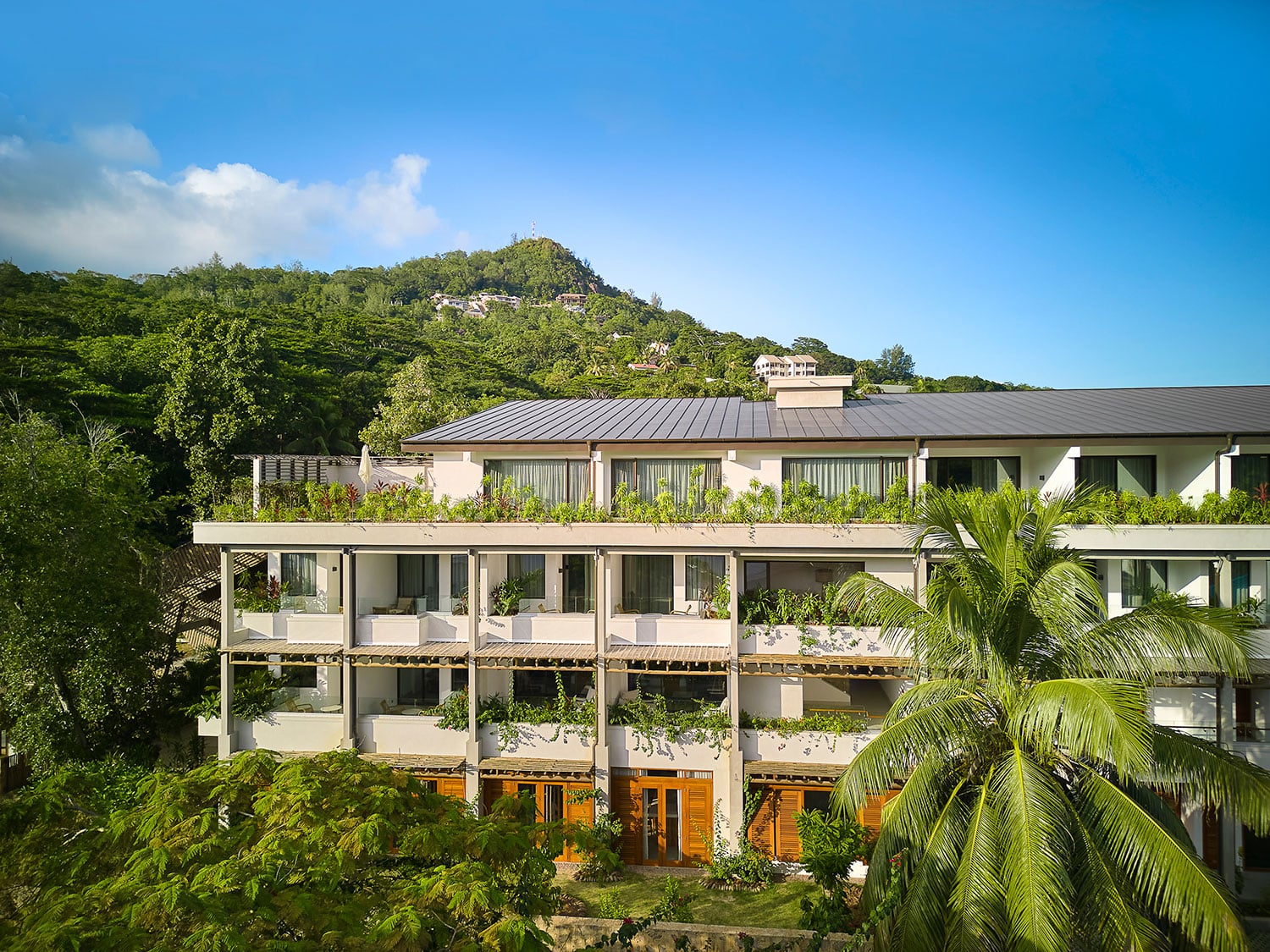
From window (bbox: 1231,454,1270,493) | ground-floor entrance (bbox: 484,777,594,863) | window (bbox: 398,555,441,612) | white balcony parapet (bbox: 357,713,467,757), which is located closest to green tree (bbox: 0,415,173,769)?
window (bbox: 398,555,441,612)

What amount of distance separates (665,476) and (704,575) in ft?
9.01

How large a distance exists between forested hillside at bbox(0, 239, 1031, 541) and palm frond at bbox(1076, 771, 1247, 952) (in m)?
25.6

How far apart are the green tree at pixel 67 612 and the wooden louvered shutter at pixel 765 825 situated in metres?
16.1

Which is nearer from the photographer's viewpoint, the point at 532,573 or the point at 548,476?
the point at 532,573

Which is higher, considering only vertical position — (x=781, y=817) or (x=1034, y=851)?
(x=1034, y=851)

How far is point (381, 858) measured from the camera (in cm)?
1237

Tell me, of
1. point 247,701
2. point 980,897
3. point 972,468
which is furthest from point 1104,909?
point 247,701

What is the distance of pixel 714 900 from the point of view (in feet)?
50.4

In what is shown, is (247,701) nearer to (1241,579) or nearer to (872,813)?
(872,813)

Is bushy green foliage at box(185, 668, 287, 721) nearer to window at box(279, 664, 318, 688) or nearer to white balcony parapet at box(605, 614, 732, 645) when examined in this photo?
window at box(279, 664, 318, 688)

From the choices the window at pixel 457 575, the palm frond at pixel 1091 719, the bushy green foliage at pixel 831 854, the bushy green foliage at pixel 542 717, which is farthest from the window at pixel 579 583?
the palm frond at pixel 1091 719

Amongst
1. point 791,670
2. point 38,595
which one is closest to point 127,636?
point 38,595

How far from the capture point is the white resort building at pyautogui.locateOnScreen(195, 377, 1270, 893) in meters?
16.5

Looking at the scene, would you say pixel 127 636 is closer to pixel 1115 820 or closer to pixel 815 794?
pixel 815 794
